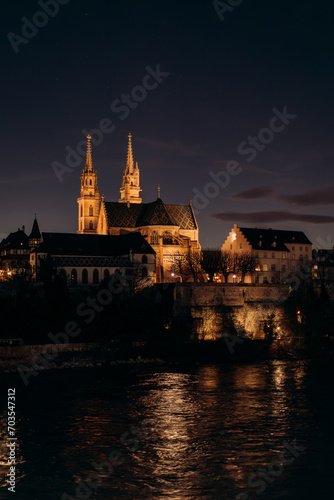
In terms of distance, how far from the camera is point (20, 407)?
1453 inches

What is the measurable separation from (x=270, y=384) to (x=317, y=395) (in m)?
5.44

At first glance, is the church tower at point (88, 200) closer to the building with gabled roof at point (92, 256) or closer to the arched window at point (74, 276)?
the building with gabled roof at point (92, 256)

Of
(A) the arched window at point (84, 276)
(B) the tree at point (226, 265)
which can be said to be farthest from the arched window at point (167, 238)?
(A) the arched window at point (84, 276)

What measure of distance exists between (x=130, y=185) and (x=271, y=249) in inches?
1783

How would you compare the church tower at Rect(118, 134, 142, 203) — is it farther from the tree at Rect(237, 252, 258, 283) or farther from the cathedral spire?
the tree at Rect(237, 252, 258, 283)

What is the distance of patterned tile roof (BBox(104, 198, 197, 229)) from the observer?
328 feet

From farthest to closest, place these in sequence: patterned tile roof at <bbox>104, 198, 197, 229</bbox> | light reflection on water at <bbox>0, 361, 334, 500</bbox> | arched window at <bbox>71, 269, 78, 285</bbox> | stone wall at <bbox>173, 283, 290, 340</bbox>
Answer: patterned tile roof at <bbox>104, 198, 197, 229</bbox> → arched window at <bbox>71, 269, 78, 285</bbox> → stone wall at <bbox>173, 283, 290, 340</bbox> → light reflection on water at <bbox>0, 361, 334, 500</bbox>

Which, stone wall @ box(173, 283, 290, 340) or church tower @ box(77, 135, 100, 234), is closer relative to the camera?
stone wall @ box(173, 283, 290, 340)

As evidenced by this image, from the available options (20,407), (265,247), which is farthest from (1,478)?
(265,247)

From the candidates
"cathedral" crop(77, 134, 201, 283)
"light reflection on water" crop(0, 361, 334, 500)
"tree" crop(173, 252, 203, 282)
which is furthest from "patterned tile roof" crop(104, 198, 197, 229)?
"light reflection on water" crop(0, 361, 334, 500)

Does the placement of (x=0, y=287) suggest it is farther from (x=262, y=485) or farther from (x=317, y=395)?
(x=262, y=485)

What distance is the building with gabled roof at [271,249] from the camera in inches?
3826

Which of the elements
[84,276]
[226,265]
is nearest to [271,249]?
[226,265]

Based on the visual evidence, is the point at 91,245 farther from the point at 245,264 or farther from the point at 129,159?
the point at 129,159
